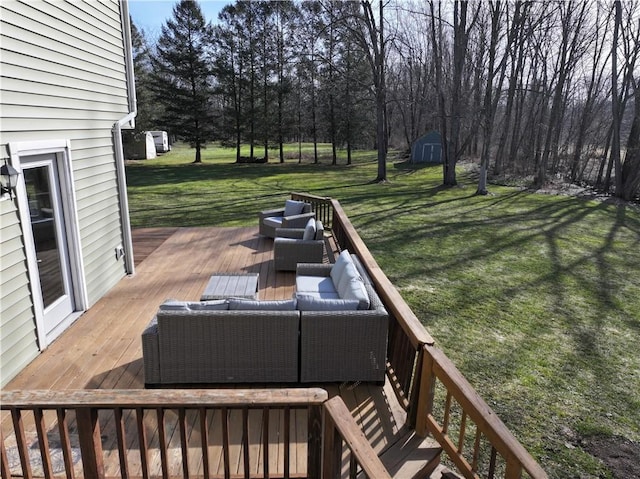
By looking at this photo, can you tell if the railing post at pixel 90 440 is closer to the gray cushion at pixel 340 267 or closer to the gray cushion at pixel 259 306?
the gray cushion at pixel 259 306

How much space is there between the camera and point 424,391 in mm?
2721

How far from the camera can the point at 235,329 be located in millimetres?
3234

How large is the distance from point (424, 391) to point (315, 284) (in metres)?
2.08

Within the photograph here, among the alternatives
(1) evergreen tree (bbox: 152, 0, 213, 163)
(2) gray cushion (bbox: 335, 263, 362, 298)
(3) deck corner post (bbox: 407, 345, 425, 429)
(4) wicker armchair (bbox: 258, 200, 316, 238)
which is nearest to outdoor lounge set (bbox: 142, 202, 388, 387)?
(2) gray cushion (bbox: 335, 263, 362, 298)

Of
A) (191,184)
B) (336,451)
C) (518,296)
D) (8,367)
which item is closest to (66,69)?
(8,367)

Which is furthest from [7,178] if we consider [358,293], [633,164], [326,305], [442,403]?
[633,164]

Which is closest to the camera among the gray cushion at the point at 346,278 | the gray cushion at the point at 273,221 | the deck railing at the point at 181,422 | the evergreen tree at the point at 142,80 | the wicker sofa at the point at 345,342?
the deck railing at the point at 181,422

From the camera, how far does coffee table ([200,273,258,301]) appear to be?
14.2 feet

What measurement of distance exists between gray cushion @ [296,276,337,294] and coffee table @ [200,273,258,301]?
0.50 m

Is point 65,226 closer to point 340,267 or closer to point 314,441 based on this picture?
point 340,267

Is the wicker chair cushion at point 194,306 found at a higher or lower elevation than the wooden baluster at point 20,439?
higher

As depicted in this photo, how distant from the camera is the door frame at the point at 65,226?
354 centimetres

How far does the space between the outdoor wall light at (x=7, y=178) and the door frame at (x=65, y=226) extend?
101 millimetres

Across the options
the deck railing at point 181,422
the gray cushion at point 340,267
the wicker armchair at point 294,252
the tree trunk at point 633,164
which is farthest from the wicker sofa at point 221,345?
the tree trunk at point 633,164
